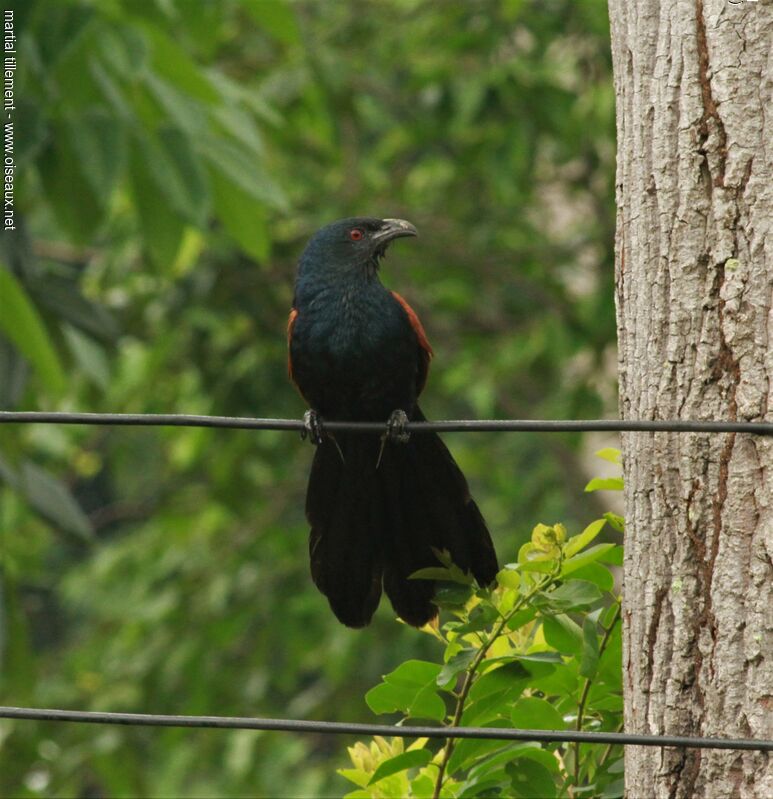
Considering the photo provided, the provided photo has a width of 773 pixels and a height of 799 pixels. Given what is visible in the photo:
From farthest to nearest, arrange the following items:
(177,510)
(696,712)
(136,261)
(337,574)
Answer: (177,510) → (136,261) → (337,574) → (696,712)

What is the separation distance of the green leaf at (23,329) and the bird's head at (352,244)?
83cm

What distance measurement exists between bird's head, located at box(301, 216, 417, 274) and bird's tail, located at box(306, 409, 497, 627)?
0.71 m

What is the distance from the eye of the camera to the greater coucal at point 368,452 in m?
3.06

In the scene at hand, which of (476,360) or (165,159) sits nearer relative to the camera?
(165,159)

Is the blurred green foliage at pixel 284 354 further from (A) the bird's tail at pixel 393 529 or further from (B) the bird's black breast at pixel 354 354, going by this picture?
(A) the bird's tail at pixel 393 529

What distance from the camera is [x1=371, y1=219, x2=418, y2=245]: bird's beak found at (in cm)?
407

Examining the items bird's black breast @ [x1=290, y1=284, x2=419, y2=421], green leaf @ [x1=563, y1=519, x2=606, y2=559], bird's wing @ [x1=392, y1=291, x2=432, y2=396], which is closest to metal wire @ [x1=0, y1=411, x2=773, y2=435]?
green leaf @ [x1=563, y1=519, x2=606, y2=559]

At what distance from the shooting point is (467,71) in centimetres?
772

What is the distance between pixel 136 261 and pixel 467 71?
2.34m

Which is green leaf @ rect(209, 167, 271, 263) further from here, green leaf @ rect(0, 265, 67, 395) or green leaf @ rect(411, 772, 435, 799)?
green leaf @ rect(411, 772, 435, 799)

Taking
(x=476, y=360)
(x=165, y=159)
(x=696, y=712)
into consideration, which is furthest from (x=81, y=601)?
(x=696, y=712)

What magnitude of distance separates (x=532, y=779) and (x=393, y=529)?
2.83ft

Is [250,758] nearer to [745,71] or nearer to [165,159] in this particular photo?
[165,159]

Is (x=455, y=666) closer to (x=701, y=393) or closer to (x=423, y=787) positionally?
(x=423, y=787)
